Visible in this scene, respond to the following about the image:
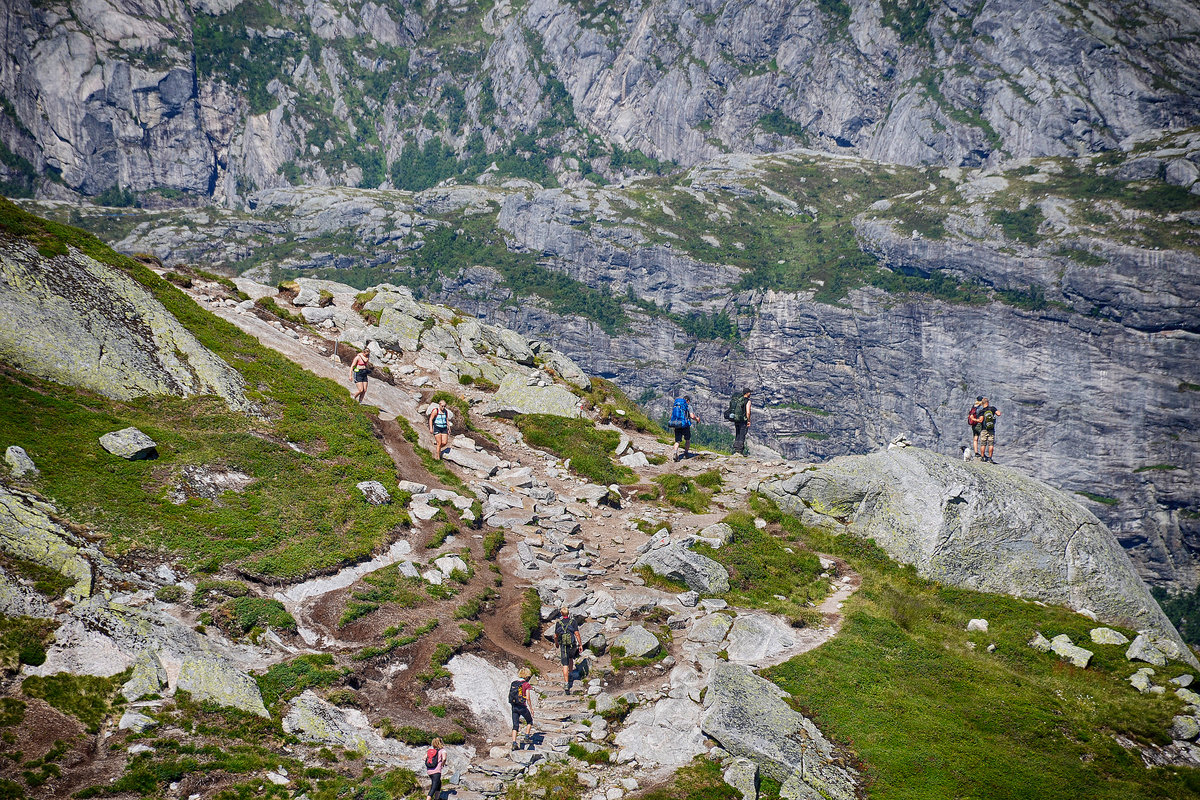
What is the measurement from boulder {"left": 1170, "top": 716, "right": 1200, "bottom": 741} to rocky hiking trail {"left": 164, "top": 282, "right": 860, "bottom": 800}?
9.85 meters

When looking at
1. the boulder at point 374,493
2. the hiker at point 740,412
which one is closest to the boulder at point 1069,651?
the hiker at point 740,412

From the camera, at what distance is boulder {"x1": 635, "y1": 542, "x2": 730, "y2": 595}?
86.5 ft

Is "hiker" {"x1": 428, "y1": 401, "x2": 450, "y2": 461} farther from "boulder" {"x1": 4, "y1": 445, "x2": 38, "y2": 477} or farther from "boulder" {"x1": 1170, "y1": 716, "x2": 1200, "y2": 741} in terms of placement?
"boulder" {"x1": 1170, "y1": 716, "x2": 1200, "y2": 741}

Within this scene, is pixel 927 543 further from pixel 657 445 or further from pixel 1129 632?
pixel 657 445

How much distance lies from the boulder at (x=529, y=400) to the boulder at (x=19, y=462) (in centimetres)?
2362

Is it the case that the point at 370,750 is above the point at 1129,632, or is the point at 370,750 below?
above

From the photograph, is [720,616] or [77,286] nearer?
[720,616]

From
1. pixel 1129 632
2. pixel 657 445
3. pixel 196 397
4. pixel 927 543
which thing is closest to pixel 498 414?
pixel 657 445

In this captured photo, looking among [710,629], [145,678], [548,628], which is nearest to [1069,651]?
[710,629]

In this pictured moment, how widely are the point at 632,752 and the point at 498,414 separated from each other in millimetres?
26020

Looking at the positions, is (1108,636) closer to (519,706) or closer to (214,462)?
(519,706)

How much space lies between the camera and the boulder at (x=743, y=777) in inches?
662

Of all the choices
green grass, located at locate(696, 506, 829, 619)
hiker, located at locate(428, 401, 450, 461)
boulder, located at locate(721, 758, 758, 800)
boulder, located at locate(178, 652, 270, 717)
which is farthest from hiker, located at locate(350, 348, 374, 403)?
boulder, located at locate(721, 758, 758, 800)

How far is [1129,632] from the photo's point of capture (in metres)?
25.4
